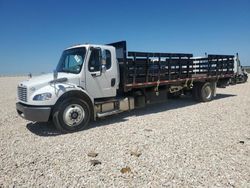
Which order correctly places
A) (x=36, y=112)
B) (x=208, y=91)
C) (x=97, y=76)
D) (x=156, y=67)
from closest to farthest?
(x=36, y=112) → (x=97, y=76) → (x=156, y=67) → (x=208, y=91)

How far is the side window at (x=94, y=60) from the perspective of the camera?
258 inches

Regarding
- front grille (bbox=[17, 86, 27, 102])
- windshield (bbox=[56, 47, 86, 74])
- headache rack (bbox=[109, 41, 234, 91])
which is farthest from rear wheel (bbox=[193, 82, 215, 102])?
front grille (bbox=[17, 86, 27, 102])

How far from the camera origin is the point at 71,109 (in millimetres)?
6070

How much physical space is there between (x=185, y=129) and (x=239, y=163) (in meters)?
2.20

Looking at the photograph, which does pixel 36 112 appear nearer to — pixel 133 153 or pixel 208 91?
pixel 133 153

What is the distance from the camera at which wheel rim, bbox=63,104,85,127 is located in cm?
602

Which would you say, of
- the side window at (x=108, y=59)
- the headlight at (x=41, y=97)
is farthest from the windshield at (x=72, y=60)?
the headlight at (x=41, y=97)

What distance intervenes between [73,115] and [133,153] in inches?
96.6

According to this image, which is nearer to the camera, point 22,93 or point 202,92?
point 22,93

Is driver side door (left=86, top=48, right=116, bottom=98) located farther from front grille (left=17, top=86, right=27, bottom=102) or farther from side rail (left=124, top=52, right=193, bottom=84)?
front grille (left=17, top=86, right=27, bottom=102)

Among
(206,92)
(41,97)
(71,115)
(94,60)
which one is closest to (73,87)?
(71,115)

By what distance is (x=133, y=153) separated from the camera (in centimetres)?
447

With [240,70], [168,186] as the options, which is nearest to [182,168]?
[168,186]

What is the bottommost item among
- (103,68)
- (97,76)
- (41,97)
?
(41,97)
